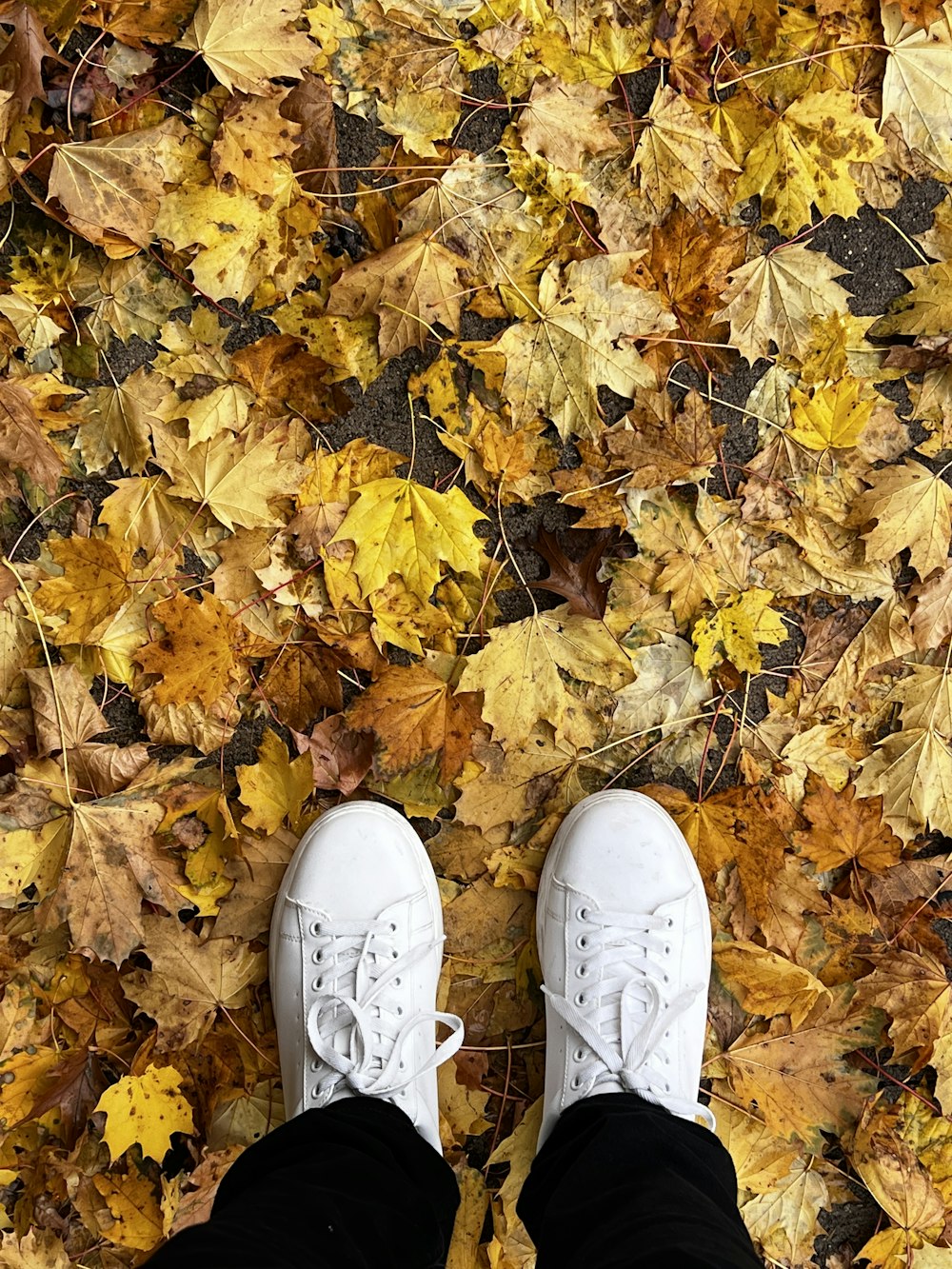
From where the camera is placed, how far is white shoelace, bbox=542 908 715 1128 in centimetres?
143

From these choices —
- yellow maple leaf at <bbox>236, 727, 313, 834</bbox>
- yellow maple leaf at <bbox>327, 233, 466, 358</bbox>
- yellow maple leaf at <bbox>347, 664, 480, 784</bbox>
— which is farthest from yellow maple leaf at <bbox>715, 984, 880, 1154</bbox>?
yellow maple leaf at <bbox>327, 233, 466, 358</bbox>

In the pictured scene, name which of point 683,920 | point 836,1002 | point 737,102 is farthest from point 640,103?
point 836,1002

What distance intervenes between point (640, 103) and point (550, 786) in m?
1.17

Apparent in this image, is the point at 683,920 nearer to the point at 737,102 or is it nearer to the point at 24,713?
the point at 24,713

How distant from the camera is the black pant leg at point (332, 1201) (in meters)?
0.98

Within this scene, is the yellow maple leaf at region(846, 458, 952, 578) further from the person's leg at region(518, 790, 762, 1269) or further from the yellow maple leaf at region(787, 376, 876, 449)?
the person's leg at region(518, 790, 762, 1269)

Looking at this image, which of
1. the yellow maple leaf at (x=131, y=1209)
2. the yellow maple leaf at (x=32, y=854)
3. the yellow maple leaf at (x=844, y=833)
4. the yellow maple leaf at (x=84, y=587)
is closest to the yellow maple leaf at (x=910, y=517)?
the yellow maple leaf at (x=844, y=833)

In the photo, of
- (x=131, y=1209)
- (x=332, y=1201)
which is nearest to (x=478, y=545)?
(x=332, y=1201)

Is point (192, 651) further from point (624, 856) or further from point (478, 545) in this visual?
point (624, 856)

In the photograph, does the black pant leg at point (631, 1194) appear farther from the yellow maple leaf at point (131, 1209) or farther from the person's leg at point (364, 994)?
the yellow maple leaf at point (131, 1209)

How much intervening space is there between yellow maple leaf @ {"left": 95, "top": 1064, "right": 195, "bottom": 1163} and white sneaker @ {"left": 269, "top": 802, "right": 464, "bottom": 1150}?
0.62 feet

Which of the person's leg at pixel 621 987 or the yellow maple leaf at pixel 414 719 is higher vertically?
the yellow maple leaf at pixel 414 719

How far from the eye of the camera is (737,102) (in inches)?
56.3

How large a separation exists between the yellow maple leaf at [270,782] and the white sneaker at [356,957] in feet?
0.22
